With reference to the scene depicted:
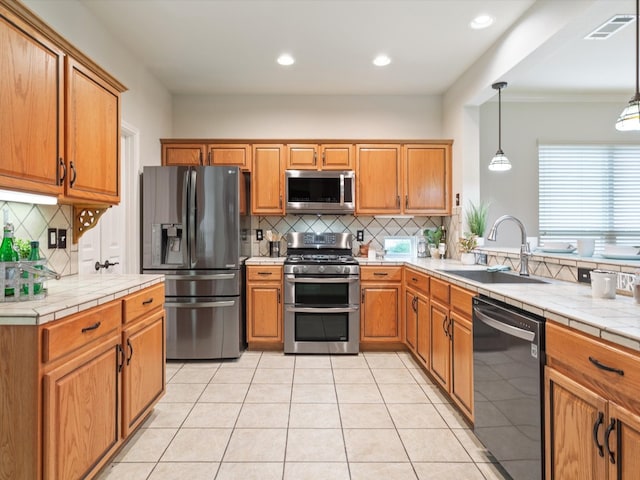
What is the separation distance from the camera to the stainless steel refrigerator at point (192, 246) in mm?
3318

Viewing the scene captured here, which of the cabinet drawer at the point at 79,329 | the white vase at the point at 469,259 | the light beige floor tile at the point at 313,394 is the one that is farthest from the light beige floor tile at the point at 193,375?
the white vase at the point at 469,259

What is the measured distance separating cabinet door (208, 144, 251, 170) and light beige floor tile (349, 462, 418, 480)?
118 inches

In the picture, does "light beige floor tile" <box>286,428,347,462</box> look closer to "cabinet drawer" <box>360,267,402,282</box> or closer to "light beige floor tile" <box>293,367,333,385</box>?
"light beige floor tile" <box>293,367,333,385</box>

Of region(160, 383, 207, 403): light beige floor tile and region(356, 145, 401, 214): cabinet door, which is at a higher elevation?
region(356, 145, 401, 214): cabinet door

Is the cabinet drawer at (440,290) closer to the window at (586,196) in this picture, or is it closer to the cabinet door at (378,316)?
the cabinet door at (378,316)

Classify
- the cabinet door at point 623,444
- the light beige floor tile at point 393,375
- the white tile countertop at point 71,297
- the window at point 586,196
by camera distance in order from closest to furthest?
the cabinet door at point 623,444
the white tile countertop at point 71,297
the light beige floor tile at point 393,375
the window at point 586,196

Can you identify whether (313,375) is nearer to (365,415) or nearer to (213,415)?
(365,415)

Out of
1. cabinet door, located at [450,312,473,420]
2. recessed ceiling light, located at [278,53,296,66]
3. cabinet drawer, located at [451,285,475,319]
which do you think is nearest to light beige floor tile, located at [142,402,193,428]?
cabinet door, located at [450,312,473,420]

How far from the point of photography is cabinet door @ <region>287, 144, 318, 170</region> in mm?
3953

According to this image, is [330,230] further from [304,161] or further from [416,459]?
[416,459]

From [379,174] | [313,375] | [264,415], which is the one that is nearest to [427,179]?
[379,174]

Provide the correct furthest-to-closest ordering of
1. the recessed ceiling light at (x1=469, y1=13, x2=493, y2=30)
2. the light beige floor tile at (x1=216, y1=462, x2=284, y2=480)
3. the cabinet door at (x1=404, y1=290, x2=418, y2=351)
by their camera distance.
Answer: the cabinet door at (x1=404, y1=290, x2=418, y2=351)
the recessed ceiling light at (x1=469, y1=13, x2=493, y2=30)
the light beige floor tile at (x1=216, y1=462, x2=284, y2=480)

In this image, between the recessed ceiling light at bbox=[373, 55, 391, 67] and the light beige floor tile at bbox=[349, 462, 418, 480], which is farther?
the recessed ceiling light at bbox=[373, 55, 391, 67]

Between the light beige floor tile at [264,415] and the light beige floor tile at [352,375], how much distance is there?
2.07 feet
